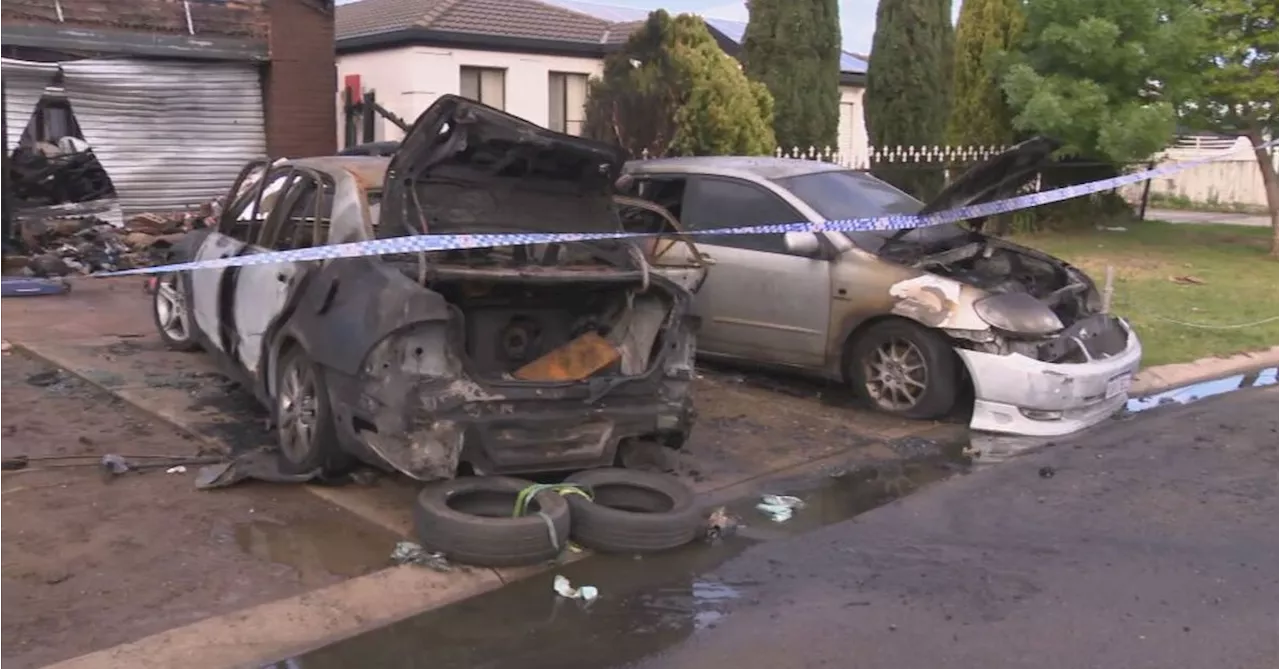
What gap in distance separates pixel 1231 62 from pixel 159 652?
1717 centimetres

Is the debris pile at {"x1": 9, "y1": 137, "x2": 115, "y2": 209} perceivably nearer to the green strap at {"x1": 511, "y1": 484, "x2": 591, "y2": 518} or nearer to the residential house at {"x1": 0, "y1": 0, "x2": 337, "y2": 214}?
the residential house at {"x1": 0, "y1": 0, "x2": 337, "y2": 214}

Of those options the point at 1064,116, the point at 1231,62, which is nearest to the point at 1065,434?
the point at 1064,116

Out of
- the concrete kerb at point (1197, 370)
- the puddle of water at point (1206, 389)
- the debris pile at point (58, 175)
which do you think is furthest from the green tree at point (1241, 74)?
the debris pile at point (58, 175)

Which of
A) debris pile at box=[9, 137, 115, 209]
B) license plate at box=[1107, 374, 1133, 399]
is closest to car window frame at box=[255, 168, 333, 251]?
license plate at box=[1107, 374, 1133, 399]

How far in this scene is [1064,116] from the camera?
1717 centimetres

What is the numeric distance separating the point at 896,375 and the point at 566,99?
16.6 metres

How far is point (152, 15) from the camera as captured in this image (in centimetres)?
1537

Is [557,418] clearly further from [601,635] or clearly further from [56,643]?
[56,643]

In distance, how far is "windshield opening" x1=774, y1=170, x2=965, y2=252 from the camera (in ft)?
27.0

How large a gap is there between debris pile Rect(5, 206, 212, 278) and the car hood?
8.06m

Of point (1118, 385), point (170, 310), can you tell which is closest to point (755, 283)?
point (1118, 385)

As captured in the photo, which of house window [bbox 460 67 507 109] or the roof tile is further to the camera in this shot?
house window [bbox 460 67 507 109]

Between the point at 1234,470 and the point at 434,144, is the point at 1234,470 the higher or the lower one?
the lower one

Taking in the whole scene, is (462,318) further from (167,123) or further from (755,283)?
(167,123)
